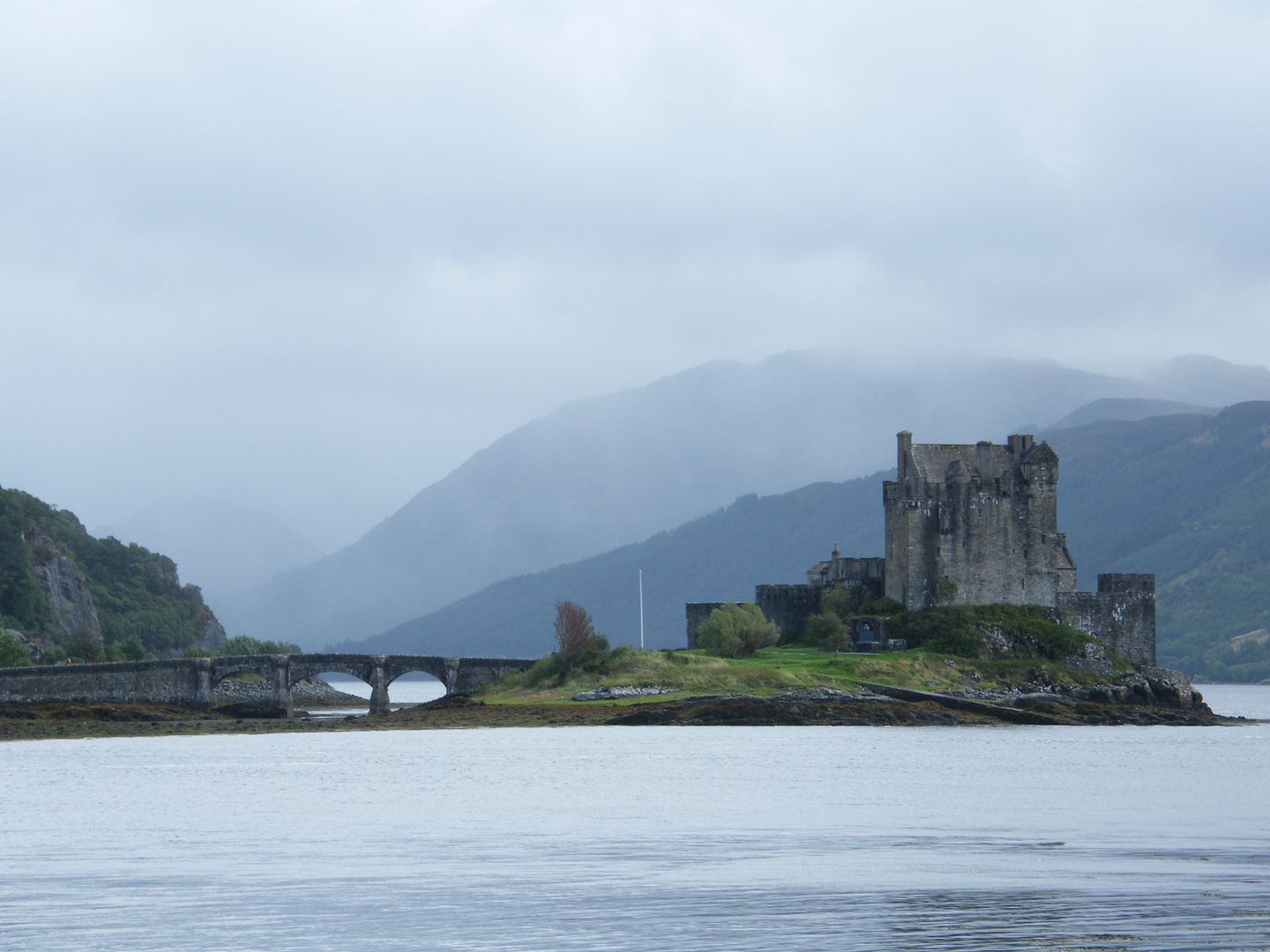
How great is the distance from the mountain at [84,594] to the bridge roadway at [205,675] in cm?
2087

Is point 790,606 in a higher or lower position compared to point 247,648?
higher

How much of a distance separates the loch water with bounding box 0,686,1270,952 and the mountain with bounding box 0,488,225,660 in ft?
219

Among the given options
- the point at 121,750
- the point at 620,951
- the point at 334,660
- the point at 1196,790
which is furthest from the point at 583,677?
the point at 620,951

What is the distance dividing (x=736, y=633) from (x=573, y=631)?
9.28 m

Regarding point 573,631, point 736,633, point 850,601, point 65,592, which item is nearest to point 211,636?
point 65,592

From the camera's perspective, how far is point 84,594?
451 ft

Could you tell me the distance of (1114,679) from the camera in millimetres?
87688

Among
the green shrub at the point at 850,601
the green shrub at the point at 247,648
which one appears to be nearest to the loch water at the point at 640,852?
the green shrub at the point at 850,601

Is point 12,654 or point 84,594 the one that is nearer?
point 12,654

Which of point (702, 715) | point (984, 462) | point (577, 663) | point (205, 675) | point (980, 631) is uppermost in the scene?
point (984, 462)

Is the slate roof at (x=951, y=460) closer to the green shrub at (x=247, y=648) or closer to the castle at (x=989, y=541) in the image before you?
the castle at (x=989, y=541)

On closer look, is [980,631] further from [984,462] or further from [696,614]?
[696,614]

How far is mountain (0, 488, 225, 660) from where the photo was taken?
124m

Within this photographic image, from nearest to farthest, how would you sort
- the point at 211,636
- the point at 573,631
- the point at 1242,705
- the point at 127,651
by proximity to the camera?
the point at 573,631 < the point at 127,651 < the point at 1242,705 < the point at 211,636
